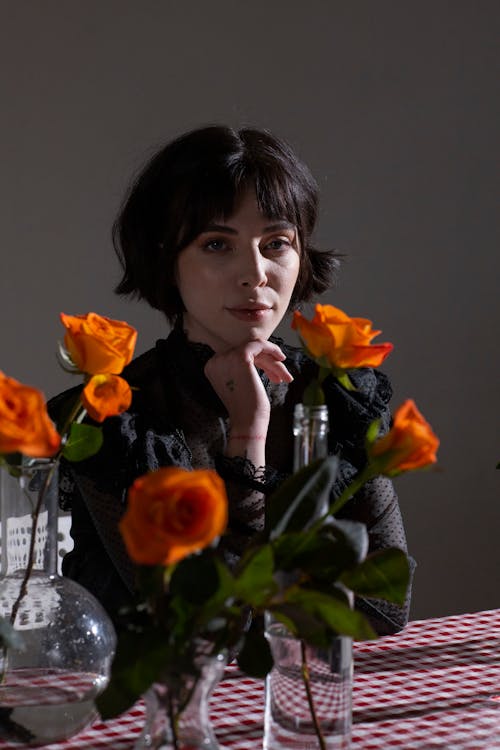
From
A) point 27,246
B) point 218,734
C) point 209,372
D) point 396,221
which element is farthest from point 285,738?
point 396,221

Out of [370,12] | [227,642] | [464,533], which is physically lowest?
[464,533]

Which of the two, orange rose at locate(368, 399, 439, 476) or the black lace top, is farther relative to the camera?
the black lace top

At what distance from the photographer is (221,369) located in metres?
1.65

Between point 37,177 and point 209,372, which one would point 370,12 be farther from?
point 209,372

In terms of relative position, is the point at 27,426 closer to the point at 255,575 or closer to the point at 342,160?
the point at 255,575

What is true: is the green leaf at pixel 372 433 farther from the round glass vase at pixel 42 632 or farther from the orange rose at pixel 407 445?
the round glass vase at pixel 42 632

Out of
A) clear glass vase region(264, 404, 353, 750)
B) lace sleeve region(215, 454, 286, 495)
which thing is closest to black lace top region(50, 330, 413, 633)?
lace sleeve region(215, 454, 286, 495)

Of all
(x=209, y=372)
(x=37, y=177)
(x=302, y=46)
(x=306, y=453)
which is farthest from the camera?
(x=302, y=46)

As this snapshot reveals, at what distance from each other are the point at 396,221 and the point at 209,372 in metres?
1.49

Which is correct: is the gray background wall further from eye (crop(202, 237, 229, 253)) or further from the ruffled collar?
eye (crop(202, 237, 229, 253))

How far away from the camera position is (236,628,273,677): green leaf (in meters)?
0.75

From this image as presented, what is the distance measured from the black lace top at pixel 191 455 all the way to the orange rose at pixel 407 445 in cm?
64

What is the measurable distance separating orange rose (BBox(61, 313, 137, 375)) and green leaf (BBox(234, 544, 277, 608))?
217 mm

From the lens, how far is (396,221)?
3.04 m
